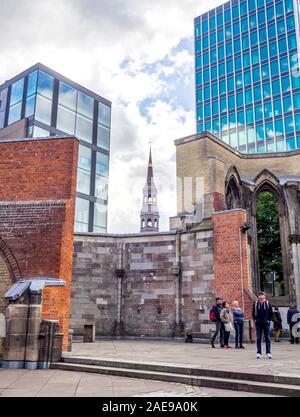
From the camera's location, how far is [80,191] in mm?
46594

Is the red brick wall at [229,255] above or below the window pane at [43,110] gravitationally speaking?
below

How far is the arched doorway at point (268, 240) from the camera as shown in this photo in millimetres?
29562

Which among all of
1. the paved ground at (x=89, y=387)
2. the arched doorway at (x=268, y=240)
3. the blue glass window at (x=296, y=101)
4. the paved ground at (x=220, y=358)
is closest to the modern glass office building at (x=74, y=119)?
the arched doorway at (x=268, y=240)

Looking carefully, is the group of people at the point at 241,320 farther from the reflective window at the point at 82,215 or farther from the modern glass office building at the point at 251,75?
the modern glass office building at the point at 251,75

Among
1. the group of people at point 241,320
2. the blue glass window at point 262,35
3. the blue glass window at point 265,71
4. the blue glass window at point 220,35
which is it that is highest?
the blue glass window at point 220,35

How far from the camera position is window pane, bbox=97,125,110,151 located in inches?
2002

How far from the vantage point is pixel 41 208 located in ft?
35.8

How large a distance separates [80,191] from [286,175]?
2689 cm

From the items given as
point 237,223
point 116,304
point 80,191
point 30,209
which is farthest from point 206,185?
point 80,191

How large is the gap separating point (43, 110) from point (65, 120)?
303 cm

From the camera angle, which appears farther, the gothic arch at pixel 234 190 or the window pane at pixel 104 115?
the window pane at pixel 104 115

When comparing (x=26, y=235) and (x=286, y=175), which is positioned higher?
(x=286, y=175)
